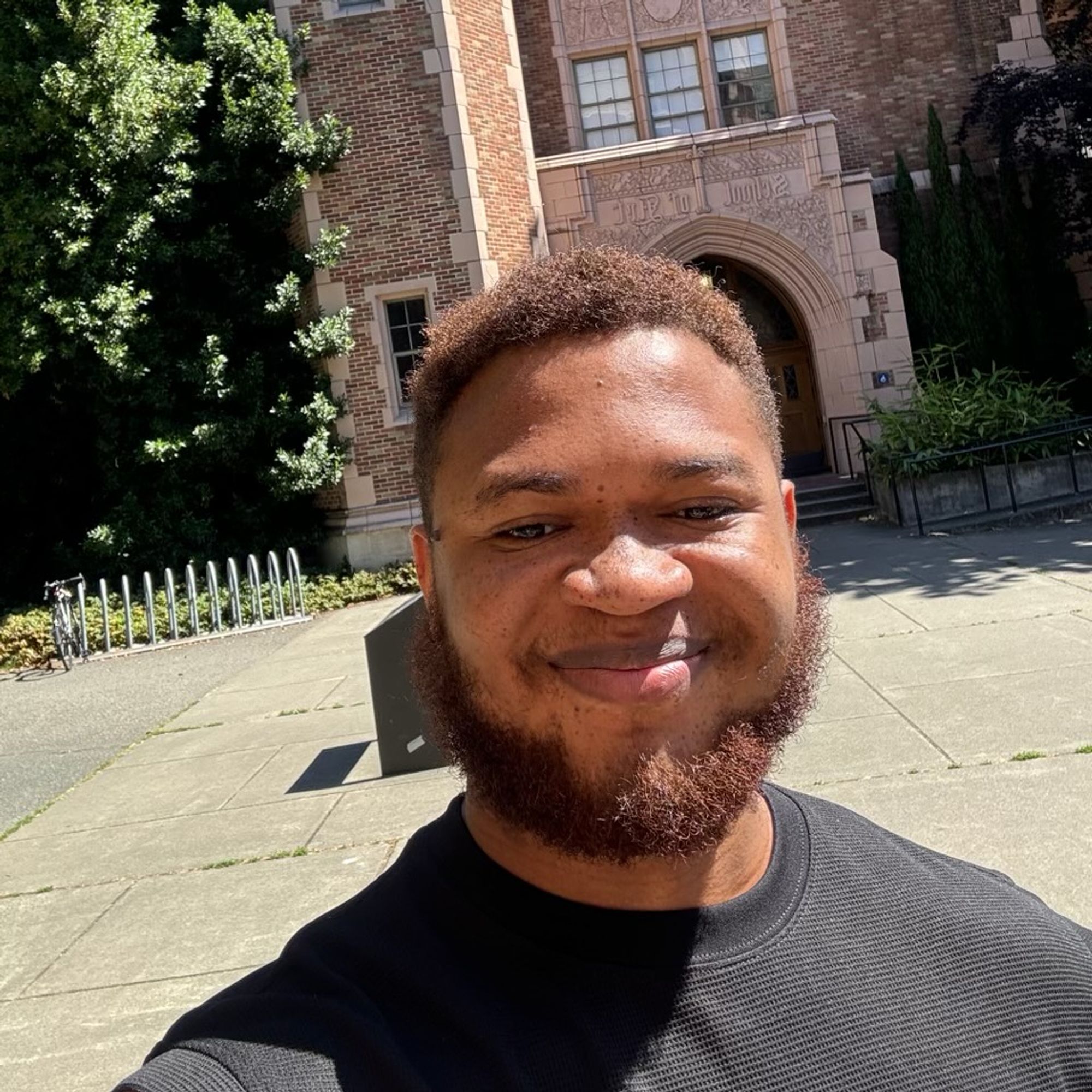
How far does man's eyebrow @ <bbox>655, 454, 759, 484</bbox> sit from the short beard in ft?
0.66

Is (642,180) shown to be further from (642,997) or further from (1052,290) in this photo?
(642,997)

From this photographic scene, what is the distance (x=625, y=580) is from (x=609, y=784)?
20 cm

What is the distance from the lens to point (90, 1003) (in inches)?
153

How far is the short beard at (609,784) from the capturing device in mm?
1082

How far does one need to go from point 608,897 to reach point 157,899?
425cm

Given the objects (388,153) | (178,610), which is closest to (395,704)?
(178,610)

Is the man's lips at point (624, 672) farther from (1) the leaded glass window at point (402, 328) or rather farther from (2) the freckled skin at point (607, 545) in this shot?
(1) the leaded glass window at point (402, 328)

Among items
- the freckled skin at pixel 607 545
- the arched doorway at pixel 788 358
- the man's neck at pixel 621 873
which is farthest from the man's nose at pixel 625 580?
the arched doorway at pixel 788 358

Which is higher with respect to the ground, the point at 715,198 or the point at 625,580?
the point at 715,198

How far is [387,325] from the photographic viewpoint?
51.6ft

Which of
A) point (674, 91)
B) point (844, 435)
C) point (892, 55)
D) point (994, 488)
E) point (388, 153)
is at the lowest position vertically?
point (994, 488)

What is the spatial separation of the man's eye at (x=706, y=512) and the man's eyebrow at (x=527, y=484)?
0.12 m

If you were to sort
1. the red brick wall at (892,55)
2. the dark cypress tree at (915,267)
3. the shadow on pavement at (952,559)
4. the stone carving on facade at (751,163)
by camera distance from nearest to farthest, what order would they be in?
the shadow on pavement at (952,559) → the stone carving on facade at (751,163) → the dark cypress tree at (915,267) → the red brick wall at (892,55)

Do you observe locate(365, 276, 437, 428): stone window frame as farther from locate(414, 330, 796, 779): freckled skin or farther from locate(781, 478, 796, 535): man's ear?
locate(414, 330, 796, 779): freckled skin
